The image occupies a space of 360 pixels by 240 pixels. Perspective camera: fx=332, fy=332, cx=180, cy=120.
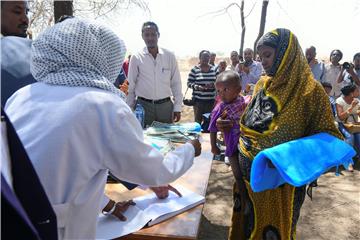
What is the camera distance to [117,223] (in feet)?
5.00

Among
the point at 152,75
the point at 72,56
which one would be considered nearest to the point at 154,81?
the point at 152,75

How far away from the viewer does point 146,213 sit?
1.59 meters

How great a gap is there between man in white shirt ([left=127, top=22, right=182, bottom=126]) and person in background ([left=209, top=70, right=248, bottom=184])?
1536 millimetres

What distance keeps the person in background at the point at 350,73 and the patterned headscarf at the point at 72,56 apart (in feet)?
17.5

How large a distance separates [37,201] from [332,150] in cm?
155

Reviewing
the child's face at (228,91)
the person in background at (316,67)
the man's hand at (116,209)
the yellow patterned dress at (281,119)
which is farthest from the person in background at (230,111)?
the person in background at (316,67)

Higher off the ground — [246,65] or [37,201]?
[37,201]

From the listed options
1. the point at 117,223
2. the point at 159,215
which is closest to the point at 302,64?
the point at 159,215

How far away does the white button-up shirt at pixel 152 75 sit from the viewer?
160 inches

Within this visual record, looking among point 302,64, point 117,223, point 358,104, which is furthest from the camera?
point 358,104

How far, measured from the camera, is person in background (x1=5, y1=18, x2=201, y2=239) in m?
1.06

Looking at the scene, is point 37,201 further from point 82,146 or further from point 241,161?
point 241,161

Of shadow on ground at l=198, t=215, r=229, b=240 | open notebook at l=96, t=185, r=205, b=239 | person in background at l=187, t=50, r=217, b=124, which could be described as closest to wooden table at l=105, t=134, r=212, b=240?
open notebook at l=96, t=185, r=205, b=239

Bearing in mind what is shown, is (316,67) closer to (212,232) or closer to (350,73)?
(350,73)
